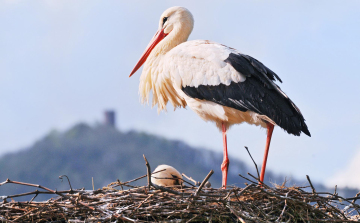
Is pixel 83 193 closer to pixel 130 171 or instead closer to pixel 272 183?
pixel 272 183

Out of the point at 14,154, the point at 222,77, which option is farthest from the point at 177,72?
the point at 14,154

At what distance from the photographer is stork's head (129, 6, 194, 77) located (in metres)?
4.98

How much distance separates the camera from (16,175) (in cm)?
5531

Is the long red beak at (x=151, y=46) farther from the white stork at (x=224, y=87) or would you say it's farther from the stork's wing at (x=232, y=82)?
the stork's wing at (x=232, y=82)

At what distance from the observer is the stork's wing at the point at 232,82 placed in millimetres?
4223

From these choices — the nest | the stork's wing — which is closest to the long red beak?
the stork's wing

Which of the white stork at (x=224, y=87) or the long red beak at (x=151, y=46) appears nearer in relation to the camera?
the white stork at (x=224, y=87)

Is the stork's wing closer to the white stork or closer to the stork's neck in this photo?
the white stork

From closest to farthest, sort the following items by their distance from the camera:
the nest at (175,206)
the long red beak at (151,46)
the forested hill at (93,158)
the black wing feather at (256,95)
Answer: the nest at (175,206)
the black wing feather at (256,95)
the long red beak at (151,46)
the forested hill at (93,158)

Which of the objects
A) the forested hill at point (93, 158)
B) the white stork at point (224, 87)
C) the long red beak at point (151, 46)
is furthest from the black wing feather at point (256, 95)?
the forested hill at point (93, 158)

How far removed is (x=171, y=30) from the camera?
16.9 feet

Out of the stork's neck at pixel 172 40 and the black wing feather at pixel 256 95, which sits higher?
the stork's neck at pixel 172 40

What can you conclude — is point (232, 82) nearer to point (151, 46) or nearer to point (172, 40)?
point (172, 40)

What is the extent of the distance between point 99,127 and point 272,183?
5710cm
